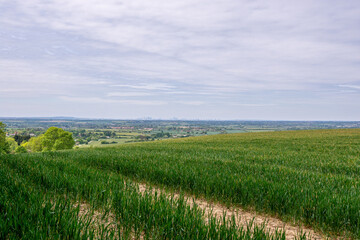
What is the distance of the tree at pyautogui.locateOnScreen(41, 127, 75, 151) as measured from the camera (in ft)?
176

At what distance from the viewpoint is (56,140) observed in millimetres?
53250

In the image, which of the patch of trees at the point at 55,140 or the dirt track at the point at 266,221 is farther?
the patch of trees at the point at 55,140

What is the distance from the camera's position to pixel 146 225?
14.4ft

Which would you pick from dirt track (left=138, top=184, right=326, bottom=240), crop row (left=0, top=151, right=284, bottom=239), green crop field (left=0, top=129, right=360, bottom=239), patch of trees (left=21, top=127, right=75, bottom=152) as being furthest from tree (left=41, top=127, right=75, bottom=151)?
dirt track (left=138, top=184, right=326, bottom=240)

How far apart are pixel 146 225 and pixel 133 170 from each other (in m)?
6.83

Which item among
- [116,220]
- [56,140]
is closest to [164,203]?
[116,220]

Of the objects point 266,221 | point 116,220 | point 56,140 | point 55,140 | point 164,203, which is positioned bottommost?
point 55,140

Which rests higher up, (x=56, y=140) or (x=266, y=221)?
(x=266, y=221)

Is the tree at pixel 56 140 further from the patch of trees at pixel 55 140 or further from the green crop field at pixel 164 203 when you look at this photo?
the green crop field at pixel 164 203

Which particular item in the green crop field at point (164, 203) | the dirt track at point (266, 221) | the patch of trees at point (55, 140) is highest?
the green crop field at point (164, 203)

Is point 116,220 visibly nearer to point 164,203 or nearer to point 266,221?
point 164,203

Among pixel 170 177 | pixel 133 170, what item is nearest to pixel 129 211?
pixel 170 177

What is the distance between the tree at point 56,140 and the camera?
5373 centimetres

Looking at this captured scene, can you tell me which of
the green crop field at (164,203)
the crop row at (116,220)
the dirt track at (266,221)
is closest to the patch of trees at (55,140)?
the green crop field at (164,203)
